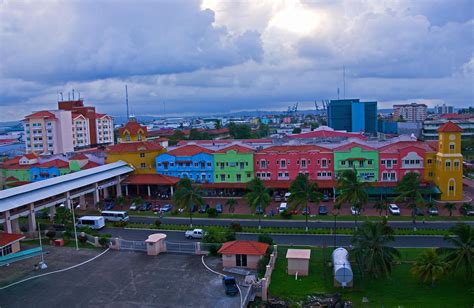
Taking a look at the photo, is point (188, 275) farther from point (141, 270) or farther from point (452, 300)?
point (452, 300)

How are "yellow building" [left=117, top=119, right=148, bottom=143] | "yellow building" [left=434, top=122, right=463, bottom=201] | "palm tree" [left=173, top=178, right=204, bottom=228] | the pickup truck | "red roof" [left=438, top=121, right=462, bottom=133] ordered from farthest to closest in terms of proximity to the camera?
1. "yellow building" [left=117, top=119, right=148, bottom=143]
2. "yellow building" [left=434, top=122, right=463, bottom=201]
3. "red roof" [left=438, top=121, right=462, bottom=133]
4. "palm tree" [left=173, top=178, right=204, bottom=228]
5. the pickup truck

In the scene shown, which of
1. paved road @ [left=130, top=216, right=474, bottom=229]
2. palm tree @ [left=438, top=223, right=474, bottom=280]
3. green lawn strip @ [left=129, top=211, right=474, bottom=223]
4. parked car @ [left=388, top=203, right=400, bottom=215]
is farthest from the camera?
parked car @ [left=388, top=203, right=400, bottom=215]

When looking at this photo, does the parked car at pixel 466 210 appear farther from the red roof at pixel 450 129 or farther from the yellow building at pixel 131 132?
the yellow building at pixel 131 132

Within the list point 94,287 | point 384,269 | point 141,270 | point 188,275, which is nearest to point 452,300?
point 384,269

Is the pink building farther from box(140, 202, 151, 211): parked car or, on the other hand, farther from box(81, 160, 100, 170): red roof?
box(81, 160, 100, 170): red roof

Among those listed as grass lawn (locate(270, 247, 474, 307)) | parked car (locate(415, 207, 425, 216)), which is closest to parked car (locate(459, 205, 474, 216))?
parked car (locate(415, 207, 425, 216))

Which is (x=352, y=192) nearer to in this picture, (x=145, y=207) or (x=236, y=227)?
(x=236, y=227)

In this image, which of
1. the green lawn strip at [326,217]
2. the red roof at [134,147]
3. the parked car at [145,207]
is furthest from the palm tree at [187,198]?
the red roof at [134,147]
